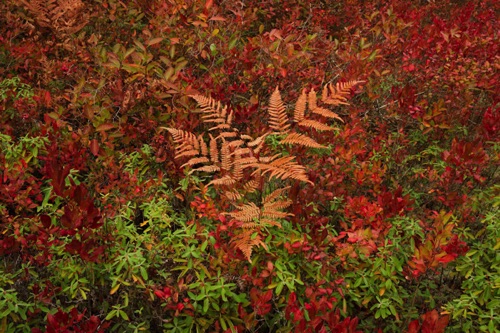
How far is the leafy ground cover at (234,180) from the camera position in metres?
2.57

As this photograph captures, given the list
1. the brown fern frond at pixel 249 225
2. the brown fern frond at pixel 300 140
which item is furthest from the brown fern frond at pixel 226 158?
the brown fern frond at pixel 249 225

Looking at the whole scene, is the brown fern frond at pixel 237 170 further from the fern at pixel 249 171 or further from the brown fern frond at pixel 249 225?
the brown fern frond at pixel 249 225

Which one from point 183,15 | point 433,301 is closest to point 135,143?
point 183,15

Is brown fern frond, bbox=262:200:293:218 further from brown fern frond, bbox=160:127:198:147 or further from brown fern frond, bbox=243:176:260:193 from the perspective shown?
brown fern frond, bbox=160:127:198:147

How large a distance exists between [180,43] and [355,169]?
6.53 feet

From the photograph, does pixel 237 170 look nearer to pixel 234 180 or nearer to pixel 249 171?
pixel 234 180

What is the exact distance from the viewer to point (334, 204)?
128 inches

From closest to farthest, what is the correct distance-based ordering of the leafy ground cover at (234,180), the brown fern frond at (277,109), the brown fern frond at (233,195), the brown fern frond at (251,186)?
the leafy ground cover at (234,180)
the brown fern frond at (233,195)
the brown fern frond at (251,186)
the brown fern frond at (277,109)

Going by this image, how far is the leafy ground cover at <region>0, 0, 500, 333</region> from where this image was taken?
257 cm

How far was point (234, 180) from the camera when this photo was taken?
300cm

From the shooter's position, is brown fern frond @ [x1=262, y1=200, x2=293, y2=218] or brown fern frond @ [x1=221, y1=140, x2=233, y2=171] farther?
brown fern frond @ [x1=221, y1=140, x2=233, y2=171]

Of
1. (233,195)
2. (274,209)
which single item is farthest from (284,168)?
(233,195)

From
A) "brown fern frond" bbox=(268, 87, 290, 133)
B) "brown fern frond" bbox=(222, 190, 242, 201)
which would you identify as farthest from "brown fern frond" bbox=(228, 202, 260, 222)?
"brown fern frond" bbox=(268, 87, 290, 133)

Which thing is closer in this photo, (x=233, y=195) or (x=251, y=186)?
(x=233, y=195)
